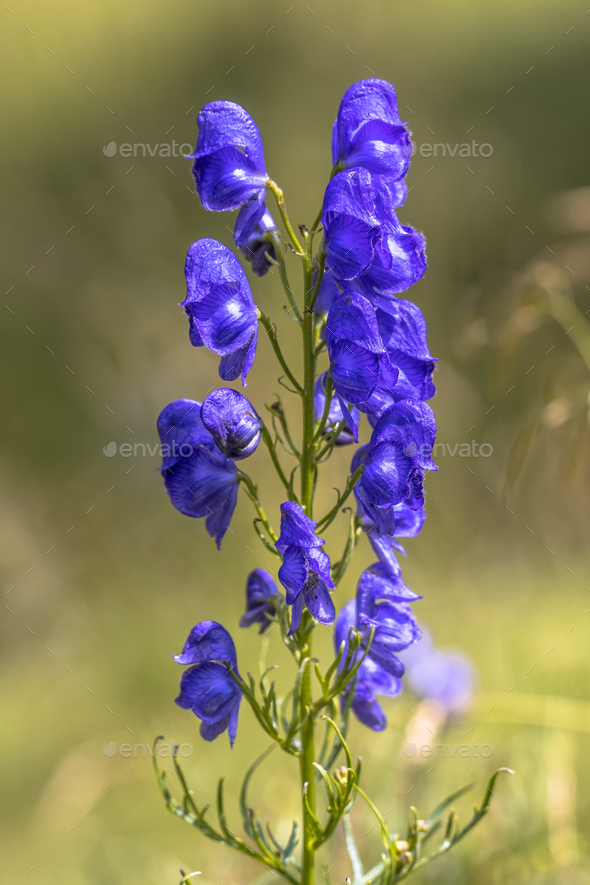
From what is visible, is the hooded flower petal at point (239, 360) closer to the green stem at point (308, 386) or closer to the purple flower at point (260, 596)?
the green stem at point (308, 386)

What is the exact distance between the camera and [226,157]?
1.28m

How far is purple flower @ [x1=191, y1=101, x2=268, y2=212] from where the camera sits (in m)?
1.27

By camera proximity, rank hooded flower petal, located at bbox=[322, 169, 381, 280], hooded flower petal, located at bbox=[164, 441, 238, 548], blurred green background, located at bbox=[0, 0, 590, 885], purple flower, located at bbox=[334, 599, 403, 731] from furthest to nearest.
→ 1. blurred green background, located at bbox=[0, 0, 590, 885]
2. purple flower, located at bbox=[334, 599, 403, 731]
3. hooded flower petal, located at bbox=[164, 441, 238, 548]
4. hooded flower petal, located at bbox=[322, 169, 381, 280]

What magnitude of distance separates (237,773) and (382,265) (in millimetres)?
3301

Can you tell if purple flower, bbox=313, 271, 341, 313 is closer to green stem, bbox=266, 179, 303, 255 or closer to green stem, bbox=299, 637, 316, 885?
green stem, bbox=266, 179, 303, 255

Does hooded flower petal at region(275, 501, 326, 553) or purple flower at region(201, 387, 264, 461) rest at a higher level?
purple flower at region(201, 387, 264, 461)

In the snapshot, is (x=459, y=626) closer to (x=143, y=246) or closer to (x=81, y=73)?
(x=143, y=246)

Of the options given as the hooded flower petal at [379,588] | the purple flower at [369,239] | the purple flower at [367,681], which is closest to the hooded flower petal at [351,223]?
the purple flower at [369,239]

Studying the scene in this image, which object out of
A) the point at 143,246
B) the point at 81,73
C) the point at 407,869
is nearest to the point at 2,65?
the point at 81,73

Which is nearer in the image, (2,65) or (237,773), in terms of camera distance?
(237,773)

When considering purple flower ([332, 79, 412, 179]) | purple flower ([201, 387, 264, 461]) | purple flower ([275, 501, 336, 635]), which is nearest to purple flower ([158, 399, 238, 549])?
purple flower ([201, 387, 264, 461])

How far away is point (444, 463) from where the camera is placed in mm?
5934

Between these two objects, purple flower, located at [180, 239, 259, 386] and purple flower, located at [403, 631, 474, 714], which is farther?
purple flower, located at [403, 631, 474, 714]

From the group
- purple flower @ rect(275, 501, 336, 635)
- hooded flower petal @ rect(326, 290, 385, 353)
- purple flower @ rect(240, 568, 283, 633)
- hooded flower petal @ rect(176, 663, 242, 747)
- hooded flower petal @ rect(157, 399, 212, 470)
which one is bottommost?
hooded flower petal @ rect(176, 663, 242, 747)
